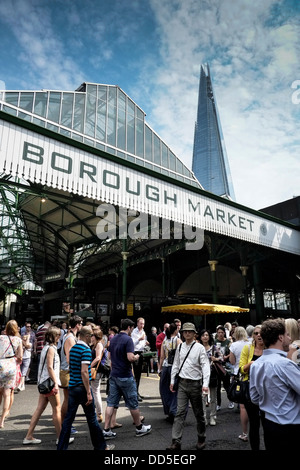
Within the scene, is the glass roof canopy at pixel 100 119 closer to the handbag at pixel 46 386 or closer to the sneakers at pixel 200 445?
the handbag at pixel 46 386

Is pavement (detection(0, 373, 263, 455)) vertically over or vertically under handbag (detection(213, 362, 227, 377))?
under

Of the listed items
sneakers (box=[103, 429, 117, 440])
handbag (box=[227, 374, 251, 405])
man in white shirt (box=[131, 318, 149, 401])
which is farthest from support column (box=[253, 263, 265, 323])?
handbag (box=[227, 374, 251, 405])

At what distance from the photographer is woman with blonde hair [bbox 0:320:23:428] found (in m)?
5.52

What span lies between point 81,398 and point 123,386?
1212mm

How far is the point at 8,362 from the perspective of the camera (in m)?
5.65

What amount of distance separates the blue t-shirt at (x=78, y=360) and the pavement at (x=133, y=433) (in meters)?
1.15

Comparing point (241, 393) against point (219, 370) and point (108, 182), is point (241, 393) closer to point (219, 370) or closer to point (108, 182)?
point (219, 370)

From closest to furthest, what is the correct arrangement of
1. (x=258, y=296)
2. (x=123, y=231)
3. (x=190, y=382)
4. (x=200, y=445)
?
1. (x=200, y=445)
2. (x=190, y=382)
3. (x=123, y=231)
4. (x=258, y=296)

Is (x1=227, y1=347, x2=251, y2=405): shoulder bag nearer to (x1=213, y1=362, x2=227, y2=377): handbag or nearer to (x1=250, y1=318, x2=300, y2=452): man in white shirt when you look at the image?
(x1=250, y1=318, x2=300, y2=452): man in white shirt

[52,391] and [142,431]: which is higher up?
[52,391]

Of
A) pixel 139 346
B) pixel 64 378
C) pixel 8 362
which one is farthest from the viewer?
pixel 139 346

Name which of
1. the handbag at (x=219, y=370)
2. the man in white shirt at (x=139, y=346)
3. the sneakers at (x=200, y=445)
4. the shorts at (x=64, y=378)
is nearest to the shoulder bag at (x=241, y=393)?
the sneakers at (x=200, y=445)

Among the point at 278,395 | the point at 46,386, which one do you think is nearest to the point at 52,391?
the point at 46,386
